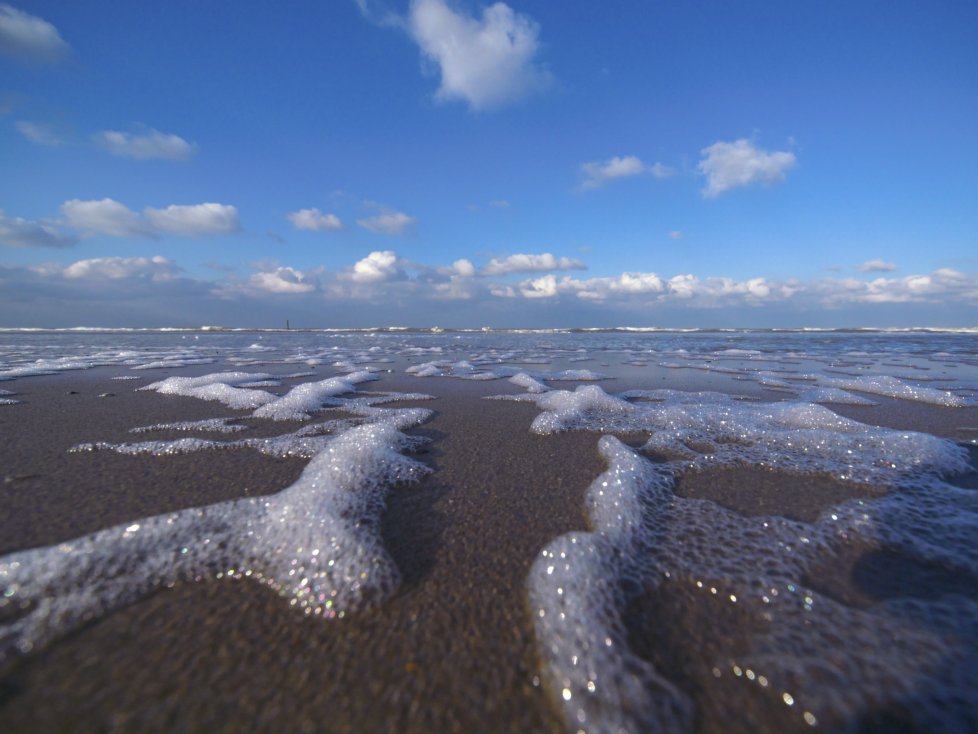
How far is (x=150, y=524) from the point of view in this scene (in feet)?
4.64

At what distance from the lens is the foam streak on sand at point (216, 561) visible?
1.08 metres

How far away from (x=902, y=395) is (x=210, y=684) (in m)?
5.95

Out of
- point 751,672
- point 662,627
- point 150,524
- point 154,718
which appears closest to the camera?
point 154,718

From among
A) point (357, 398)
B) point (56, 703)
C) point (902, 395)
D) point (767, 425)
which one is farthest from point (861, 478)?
point (357, 398)

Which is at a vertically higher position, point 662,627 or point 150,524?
point 150,524

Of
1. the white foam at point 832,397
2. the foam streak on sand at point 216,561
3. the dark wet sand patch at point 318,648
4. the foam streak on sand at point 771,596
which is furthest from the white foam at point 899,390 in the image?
the foam streak on sand at point 216,561

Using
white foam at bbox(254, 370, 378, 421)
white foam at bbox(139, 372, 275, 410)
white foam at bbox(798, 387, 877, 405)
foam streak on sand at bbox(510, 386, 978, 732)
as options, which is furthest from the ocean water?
white foam at bbox(798, 387, 877, 405)

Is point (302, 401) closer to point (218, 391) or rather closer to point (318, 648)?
point (218, 391)

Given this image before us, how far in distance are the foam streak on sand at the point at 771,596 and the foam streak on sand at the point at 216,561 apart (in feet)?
1.91

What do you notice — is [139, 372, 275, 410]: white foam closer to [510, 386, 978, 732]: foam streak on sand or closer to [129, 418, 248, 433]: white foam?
[129, 418, 248, 433]: white foam

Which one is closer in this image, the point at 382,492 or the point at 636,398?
the point at 382,492

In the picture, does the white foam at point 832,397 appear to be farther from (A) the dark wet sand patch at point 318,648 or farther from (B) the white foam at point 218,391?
(B) the white foam at point 218,391

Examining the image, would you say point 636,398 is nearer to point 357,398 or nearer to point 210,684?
point 357,398

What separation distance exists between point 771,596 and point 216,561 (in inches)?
66.4
